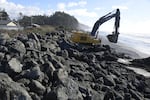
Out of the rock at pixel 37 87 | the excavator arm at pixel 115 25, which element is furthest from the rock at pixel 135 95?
the excavator arm at pixel 115 25

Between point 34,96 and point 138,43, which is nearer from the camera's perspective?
point 34,96

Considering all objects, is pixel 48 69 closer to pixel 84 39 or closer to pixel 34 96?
pixel 34 96

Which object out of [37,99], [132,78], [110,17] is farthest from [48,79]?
[110,17]

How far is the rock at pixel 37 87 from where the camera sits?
15.3m

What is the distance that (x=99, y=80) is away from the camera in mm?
20266

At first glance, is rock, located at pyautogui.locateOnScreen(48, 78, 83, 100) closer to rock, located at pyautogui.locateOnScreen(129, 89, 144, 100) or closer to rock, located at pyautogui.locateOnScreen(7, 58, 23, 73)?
rock, located at pyautogui.locateOnScreen(7, 58, 23, 73)

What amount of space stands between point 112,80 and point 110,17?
1989 centimetres

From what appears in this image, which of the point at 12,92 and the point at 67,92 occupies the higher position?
the point at 12,92

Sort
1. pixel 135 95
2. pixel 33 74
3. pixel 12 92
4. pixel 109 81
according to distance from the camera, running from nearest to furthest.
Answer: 1. pixel 12 92
2. pixel 33 74
3. pixel 135 95
4. pixel 109 81

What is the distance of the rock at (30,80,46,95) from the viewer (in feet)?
50.2

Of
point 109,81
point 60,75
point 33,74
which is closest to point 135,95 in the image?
point 109,81

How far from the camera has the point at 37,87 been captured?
50.6 feet

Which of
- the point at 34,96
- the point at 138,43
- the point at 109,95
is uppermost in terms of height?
the point at 34,96

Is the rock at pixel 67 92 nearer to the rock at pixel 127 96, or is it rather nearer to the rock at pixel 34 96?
the rock at pixel 34 96
